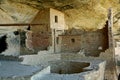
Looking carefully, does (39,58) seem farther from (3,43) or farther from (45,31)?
(3,43)

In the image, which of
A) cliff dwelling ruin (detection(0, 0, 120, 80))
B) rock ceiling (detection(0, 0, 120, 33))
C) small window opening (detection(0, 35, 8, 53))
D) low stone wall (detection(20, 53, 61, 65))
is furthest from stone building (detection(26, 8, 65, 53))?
small window opening (detection(0, 35, 8, 53))

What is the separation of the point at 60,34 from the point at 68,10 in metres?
1.94

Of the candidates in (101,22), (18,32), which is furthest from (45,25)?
(101,22)

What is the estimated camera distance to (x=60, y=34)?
16.8 metres

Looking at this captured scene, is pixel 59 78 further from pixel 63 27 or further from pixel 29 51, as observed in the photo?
pixel 63 27

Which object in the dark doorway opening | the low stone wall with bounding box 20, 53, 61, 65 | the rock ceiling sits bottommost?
the low stone wall with bounding box 20, 53, 61, 65

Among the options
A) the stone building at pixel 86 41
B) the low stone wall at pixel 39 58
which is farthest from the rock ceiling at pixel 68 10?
the low stone wall at pixel 39 58

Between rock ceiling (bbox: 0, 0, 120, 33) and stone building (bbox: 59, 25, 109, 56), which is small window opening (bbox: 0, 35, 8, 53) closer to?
rock ceiling (bbox: 0, 0, 120, 33)

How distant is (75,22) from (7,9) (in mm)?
5830

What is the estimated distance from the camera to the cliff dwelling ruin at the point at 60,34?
13225 millimetres

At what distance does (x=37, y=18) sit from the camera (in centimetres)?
1597

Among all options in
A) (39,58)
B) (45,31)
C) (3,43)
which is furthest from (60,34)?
(3,43)

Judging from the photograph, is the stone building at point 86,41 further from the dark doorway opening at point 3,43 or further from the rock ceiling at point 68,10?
the dark doorway opening at point 3,43

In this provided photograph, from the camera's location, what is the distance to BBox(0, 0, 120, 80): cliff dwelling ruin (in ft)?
43.4
